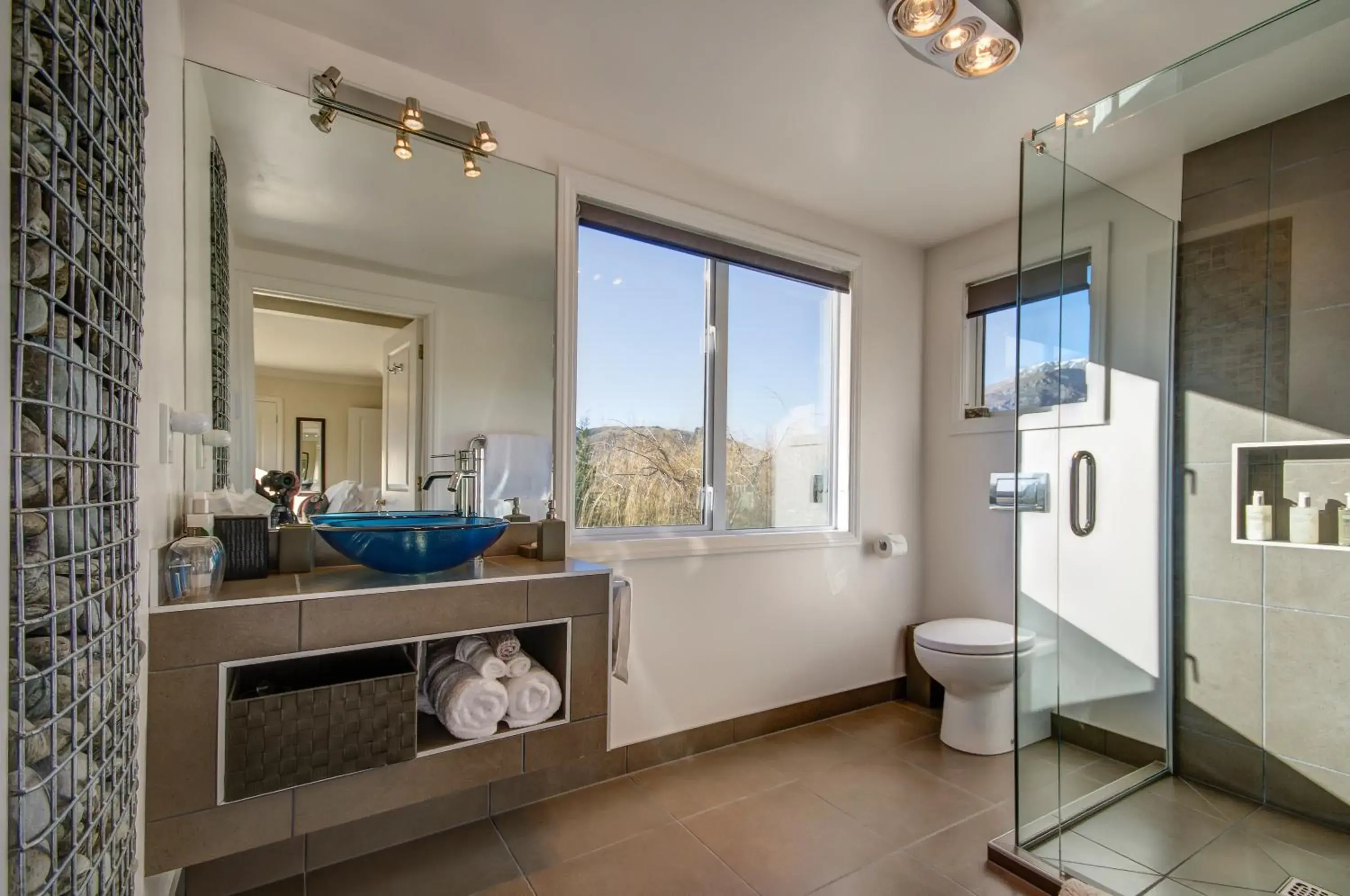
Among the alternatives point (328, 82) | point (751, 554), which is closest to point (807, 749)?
point (751, 554)

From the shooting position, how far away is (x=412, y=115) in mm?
1823

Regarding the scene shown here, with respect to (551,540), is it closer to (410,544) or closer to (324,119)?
(410,544)

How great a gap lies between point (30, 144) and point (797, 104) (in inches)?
75.8

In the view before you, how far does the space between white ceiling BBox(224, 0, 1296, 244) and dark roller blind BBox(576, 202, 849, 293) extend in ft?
0.85

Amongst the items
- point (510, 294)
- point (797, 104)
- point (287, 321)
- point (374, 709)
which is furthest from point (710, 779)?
point (797, 104)

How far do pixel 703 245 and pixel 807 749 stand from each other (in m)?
2.05

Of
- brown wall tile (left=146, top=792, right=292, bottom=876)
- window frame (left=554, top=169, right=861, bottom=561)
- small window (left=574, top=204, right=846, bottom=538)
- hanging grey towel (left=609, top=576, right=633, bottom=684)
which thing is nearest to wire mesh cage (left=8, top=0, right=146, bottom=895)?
brown wall tile (left=146, top=792, right=292, bottom=876)

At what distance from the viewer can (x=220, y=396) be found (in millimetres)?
1693

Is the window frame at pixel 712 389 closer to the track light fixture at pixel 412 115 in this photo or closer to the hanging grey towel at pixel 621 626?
the hanging grey towel at pixel 621 626

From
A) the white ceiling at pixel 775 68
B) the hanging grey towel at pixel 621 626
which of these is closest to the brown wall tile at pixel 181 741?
the hanging grey towel at pixel 621 626

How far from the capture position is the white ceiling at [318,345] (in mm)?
1765

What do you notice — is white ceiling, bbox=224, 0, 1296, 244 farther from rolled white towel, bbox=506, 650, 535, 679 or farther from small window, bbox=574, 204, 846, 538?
rolled white towel, bbox=506, 650, 535, 679

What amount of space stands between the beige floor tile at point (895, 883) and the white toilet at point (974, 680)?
82 cm

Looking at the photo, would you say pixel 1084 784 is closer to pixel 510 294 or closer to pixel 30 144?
pixel 510 294
